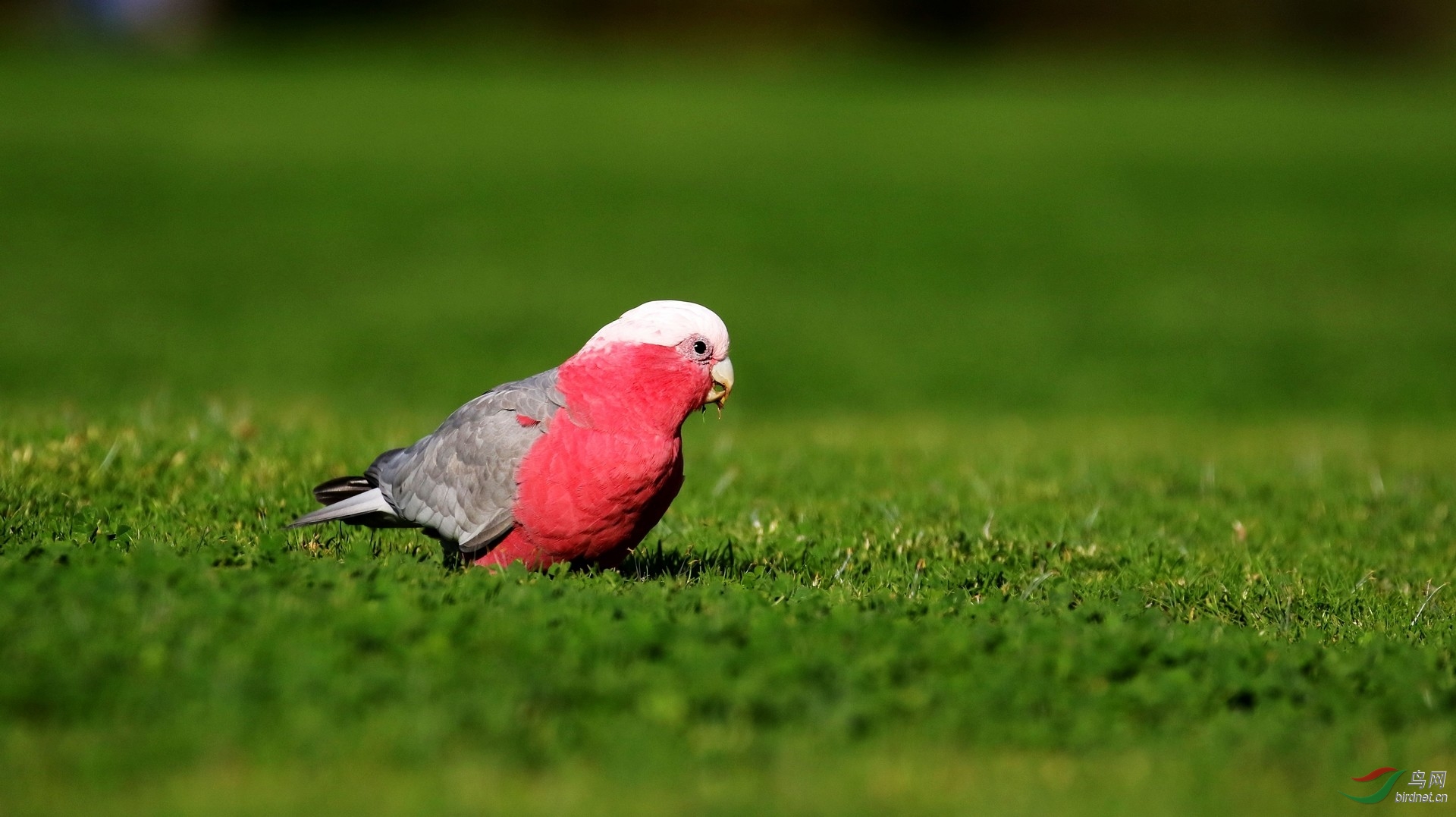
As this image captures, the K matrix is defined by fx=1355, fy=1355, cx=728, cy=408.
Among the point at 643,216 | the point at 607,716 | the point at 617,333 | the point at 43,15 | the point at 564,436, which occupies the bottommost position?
the point at 607,716

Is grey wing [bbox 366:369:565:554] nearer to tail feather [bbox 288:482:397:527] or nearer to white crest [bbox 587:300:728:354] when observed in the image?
tail feather [bbox 288:482:397:527]

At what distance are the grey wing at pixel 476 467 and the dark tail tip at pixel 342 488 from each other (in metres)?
0.30

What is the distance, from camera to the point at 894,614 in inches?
210

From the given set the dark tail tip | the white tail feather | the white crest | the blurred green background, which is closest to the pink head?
the white crest

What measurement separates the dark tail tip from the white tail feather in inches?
4.5

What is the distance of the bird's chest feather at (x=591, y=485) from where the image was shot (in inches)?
217

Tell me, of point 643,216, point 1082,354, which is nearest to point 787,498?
point 1082,354

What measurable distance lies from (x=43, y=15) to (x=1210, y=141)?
124 feet

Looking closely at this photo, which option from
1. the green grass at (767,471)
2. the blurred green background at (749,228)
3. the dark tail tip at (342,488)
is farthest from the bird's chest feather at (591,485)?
the blurred green background at (749,228)

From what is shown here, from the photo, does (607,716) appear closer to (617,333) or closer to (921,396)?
(617,333)

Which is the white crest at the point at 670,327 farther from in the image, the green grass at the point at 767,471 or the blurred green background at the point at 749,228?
the blurred green background at the point at 749,228

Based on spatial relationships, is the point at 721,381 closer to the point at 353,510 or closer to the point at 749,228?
the point at 353,510

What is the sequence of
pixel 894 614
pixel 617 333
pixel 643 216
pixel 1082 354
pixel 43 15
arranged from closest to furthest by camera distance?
pixel 894 614 → pixel 617 333 → pixel 1082 354 → pixel 643 216 → pixel 43 15

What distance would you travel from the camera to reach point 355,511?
615cm
